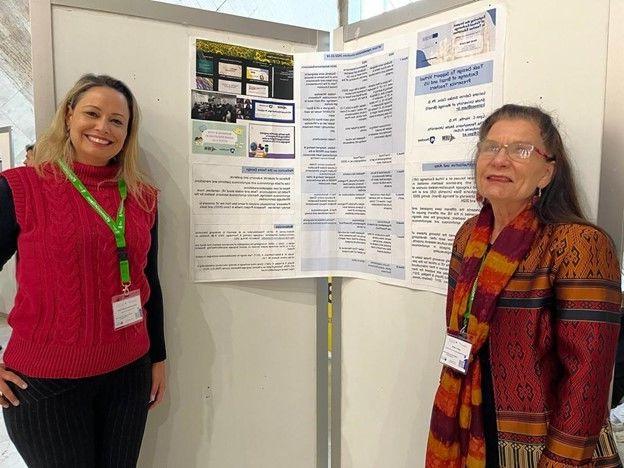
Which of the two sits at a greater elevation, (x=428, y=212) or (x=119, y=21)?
(x=119, y=21)

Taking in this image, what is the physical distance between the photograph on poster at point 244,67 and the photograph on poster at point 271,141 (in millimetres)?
114

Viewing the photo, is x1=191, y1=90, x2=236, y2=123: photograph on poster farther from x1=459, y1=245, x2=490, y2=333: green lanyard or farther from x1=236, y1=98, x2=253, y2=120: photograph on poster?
x1=459, y1=245, x2=490, y2=333: green lanyard

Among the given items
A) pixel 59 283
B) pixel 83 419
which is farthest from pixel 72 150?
pixel 83 419

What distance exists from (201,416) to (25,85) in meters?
3.34

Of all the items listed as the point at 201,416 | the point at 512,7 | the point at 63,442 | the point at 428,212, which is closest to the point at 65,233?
the point at 63,442

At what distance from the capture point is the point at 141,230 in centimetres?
123

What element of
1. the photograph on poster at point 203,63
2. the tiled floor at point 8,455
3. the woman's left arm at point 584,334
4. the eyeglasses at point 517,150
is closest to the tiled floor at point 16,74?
the tiled floor at point 8,455

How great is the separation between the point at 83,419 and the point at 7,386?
0.20 metres

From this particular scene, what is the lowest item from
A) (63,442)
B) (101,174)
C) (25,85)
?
(63,442)

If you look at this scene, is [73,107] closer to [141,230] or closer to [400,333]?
[141,230]

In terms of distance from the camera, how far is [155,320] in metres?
1.36

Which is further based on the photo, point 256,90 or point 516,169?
point 256,90

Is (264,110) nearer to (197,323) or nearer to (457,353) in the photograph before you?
(197,323)

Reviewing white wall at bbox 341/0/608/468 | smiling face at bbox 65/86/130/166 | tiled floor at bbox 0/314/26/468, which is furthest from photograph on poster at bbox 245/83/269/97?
tiled floor at bbox 0/314/26/468
